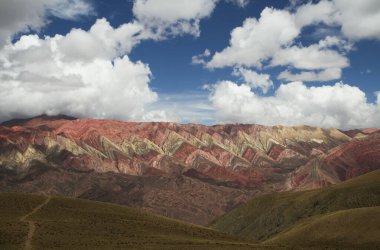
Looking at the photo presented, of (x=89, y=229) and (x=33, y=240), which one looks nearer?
(x=33, y=240)

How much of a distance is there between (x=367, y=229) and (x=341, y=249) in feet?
45.6

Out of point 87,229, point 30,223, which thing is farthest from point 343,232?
point 30,223

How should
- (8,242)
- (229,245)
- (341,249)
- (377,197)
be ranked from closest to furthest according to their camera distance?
(8,242) < (229,245) < (341,249) < (377,197)

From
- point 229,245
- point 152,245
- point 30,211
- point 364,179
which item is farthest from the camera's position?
point 364,179

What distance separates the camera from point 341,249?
104 metres

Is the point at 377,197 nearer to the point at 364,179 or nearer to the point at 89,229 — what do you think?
the point at 364,179

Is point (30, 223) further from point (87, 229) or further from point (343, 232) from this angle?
point (343, 232)

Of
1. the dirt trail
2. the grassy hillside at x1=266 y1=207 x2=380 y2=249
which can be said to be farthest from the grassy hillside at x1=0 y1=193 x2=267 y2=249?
the grassy hillside at x1=266 y1=207 x2=380 y2=249

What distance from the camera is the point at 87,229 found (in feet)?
330

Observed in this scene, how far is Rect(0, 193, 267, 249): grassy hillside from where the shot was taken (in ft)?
289

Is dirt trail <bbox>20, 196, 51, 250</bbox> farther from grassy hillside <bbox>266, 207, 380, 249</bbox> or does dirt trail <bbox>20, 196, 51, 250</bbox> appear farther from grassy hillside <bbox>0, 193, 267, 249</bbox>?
grassy hillside <bbox>266, 207, 380, 249</bbox>

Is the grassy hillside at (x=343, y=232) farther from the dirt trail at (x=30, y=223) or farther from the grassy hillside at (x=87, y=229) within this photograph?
the dirt trail at (x=30, y=223)

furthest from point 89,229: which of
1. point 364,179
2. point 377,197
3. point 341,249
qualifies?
point 364,179

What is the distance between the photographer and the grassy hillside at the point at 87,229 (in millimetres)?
87938
